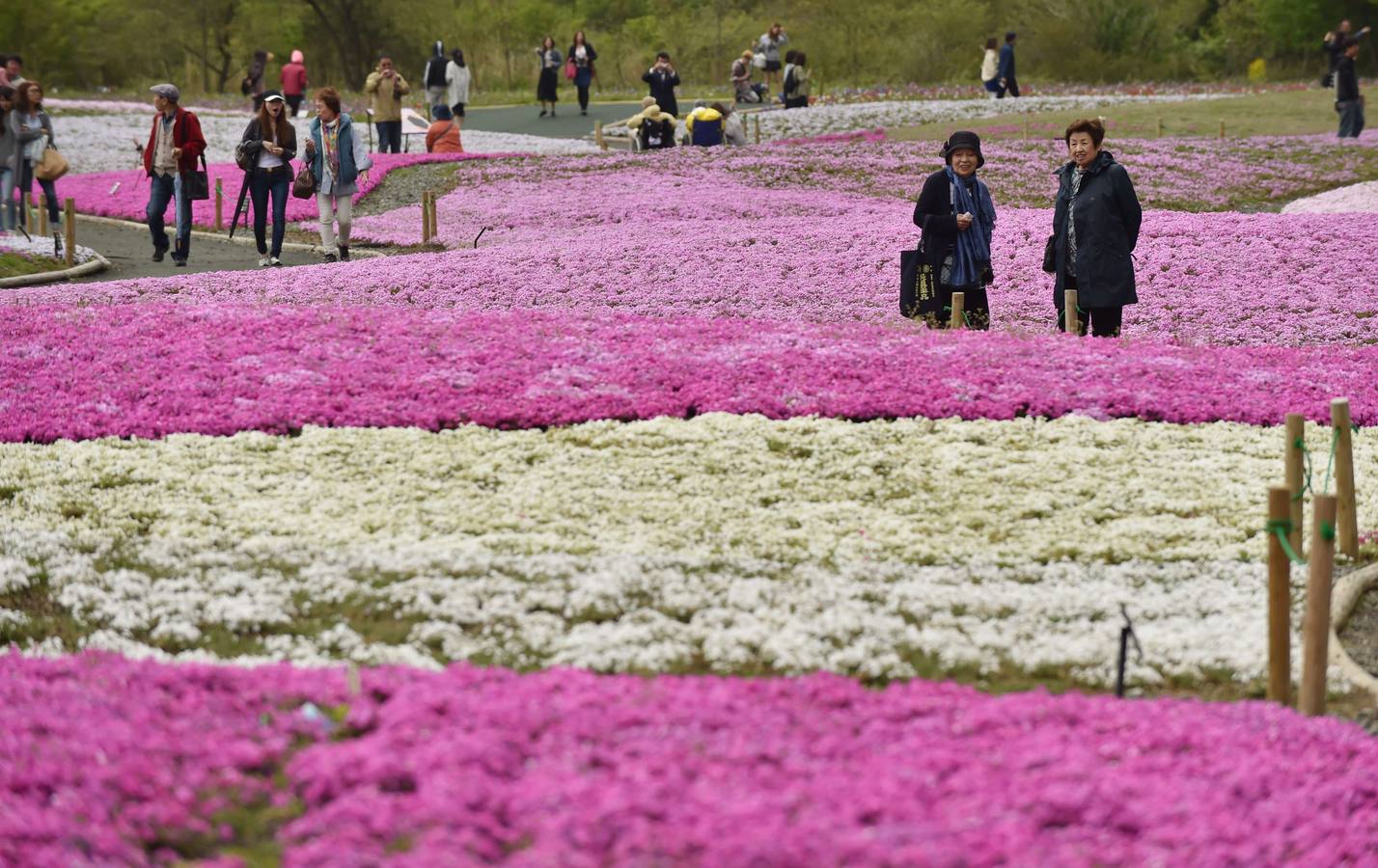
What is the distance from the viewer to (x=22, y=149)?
28.1 meters

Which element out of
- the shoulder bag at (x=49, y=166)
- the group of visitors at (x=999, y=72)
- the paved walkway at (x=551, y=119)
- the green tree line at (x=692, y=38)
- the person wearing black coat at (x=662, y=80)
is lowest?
the shoulder bag at (x=49, y=166)

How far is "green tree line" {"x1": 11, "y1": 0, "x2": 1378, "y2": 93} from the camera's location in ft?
243

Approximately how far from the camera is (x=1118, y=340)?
57.3 ft

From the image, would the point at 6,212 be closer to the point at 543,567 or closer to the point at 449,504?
the point at 449,504

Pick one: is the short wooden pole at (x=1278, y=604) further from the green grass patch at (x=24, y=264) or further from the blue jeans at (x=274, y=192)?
the green grass patch at (x=24, y=264)

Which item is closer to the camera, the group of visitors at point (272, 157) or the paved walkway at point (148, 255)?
the group of visitors at point (272, 157)

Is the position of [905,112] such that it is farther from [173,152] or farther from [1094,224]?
[1094,224]

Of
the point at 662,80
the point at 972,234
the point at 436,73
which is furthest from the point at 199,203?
the point at 972,234

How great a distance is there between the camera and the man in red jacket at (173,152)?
24.9 metres

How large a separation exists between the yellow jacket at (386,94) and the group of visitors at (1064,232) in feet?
91.7

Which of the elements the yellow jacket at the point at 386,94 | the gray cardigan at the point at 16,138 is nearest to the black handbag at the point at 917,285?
the gray cardigan at the point at 16,138

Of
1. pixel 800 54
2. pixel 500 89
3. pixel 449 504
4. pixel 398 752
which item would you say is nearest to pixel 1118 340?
pixel 449 504

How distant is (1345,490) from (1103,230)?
17.9 feet

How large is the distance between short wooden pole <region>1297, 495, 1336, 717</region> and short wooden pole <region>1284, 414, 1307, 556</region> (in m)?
1.20
